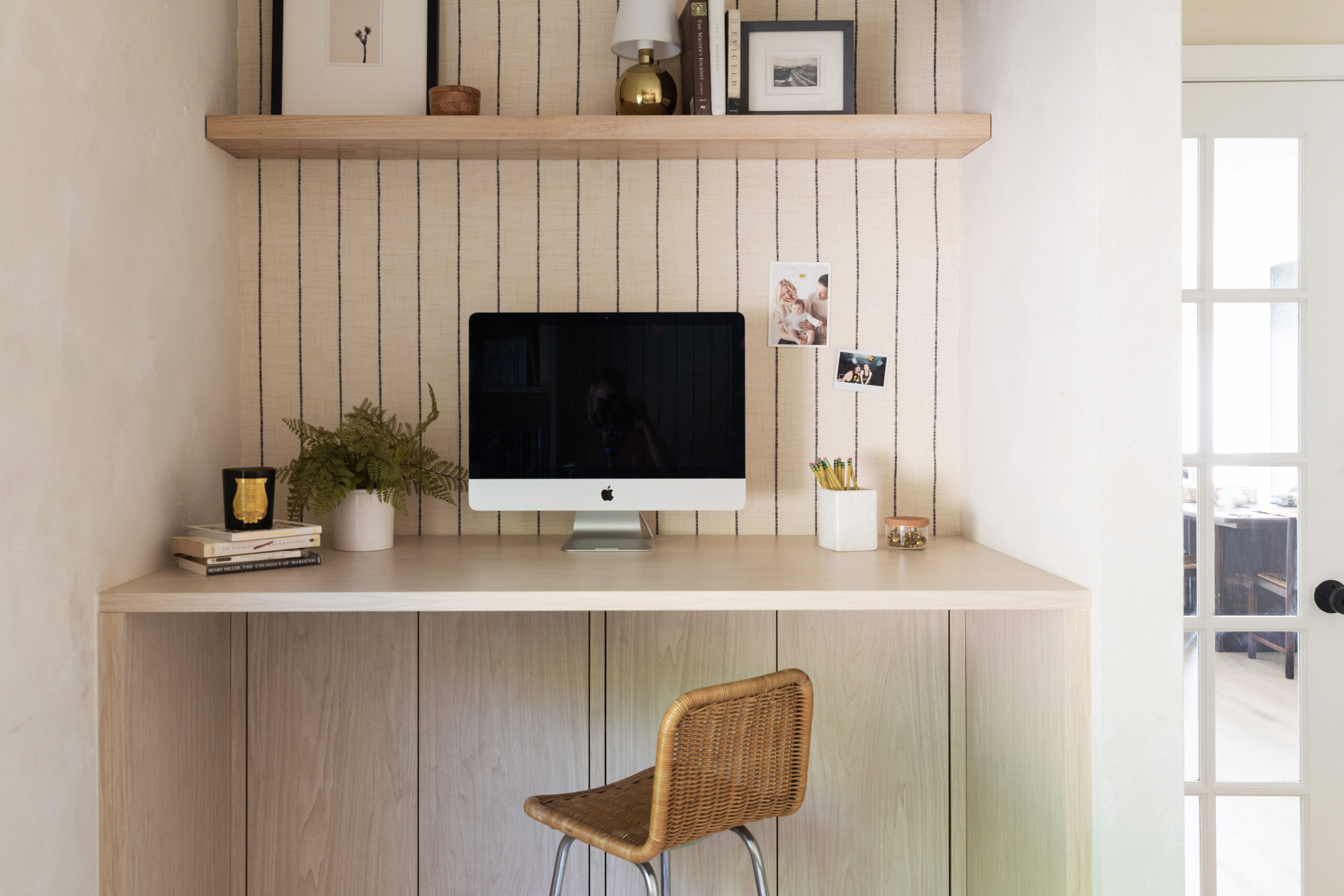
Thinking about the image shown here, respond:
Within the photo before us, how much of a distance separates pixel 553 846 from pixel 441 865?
257 millimetres

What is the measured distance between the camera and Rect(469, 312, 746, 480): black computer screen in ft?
5.63

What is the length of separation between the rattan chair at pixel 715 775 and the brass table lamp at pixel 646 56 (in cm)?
120

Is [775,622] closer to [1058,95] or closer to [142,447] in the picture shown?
[1058,95]

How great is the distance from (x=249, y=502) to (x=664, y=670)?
93 cm

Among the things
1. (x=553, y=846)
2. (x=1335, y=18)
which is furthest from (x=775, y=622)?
(x=1335, y=18)

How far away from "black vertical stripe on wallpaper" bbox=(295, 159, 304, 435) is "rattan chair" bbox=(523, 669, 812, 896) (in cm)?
108

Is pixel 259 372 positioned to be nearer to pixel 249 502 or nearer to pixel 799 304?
pixel 249 502

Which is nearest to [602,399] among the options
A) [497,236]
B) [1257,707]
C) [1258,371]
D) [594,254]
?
[594,254]

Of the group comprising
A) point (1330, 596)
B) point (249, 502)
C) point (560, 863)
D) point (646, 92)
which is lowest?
point (560, 863)

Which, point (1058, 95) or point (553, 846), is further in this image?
point (553, 846)

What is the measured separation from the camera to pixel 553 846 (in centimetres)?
189

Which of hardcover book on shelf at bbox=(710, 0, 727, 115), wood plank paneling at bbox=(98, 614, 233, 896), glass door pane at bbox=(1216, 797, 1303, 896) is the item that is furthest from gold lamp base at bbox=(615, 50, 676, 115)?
glass door pane at bbox=(1216, 797, 1303, 896)

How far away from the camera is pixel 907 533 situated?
5.68 feet

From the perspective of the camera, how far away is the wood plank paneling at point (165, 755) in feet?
4.32
